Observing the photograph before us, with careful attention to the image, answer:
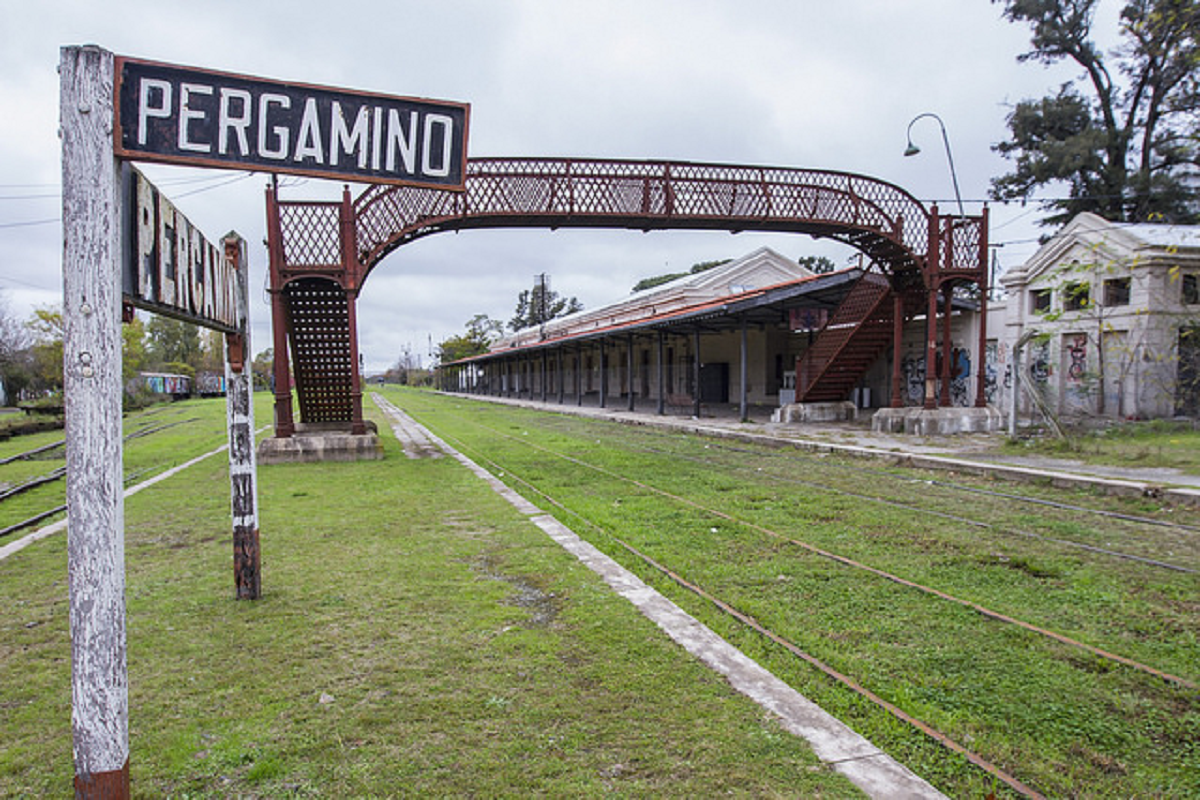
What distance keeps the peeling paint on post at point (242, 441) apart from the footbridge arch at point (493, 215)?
32.0ft

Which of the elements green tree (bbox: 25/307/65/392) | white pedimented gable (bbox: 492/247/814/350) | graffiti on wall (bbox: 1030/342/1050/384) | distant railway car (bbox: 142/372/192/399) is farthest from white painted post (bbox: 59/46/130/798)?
distant railway car (bbox: 142/372/192/399)

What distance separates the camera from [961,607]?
189 inches

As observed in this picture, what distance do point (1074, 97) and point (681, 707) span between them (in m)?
38.0

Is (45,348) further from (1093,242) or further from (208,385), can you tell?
(1093,242)

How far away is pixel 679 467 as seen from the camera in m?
12.7

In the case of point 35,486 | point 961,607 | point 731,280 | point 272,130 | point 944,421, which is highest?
point 731,280

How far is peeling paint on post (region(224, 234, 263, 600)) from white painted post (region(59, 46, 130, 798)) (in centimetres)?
214

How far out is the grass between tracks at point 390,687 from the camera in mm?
2795

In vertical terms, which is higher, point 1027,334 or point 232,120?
point 232,120

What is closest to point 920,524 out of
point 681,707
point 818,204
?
point 681,707

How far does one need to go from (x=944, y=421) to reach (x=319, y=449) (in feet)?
49.8

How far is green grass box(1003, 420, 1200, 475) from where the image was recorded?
37.8 feet

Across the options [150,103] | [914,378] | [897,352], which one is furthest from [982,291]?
[150,103]

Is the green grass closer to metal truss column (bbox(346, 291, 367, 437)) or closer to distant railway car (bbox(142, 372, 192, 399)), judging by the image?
metal truss column (bbox(346, 291, 367, 437))
